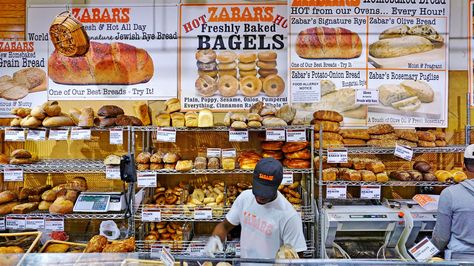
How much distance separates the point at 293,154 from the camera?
3.67m

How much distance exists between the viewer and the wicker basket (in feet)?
11.0

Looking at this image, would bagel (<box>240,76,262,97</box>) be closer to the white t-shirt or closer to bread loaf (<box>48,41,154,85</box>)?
bread loaf (<box>48,41,154,85</box>)

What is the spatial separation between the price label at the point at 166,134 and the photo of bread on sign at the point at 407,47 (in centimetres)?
217

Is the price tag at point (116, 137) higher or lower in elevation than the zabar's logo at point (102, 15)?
lower

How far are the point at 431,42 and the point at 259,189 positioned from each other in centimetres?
288

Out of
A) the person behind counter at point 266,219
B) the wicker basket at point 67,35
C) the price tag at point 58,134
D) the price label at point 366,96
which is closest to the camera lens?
the person behind counter at point 266,219

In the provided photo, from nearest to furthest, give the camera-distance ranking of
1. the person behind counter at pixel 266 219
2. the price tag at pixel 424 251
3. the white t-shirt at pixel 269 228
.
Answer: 1. the price tag at pixel 424 251
2. the person behind counter at pixel 266 219
3. the white t-shirt at pixel 269 228

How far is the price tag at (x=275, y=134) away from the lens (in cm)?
362

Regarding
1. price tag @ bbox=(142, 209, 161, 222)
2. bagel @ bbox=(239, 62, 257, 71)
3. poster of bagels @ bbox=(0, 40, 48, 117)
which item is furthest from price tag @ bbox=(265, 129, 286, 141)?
poster of bagels @ bbox=(0, 40, 48, 117)

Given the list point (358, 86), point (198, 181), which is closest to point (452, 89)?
point (358, 86)

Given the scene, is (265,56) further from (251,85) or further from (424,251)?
(424,251)

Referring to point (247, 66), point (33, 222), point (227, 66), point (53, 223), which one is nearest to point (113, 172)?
point (53, 223)

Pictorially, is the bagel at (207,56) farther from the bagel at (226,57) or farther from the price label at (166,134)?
the price label at (166,134)

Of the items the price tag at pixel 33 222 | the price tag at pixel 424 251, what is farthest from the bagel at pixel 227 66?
the price tag at pixel 424 251
